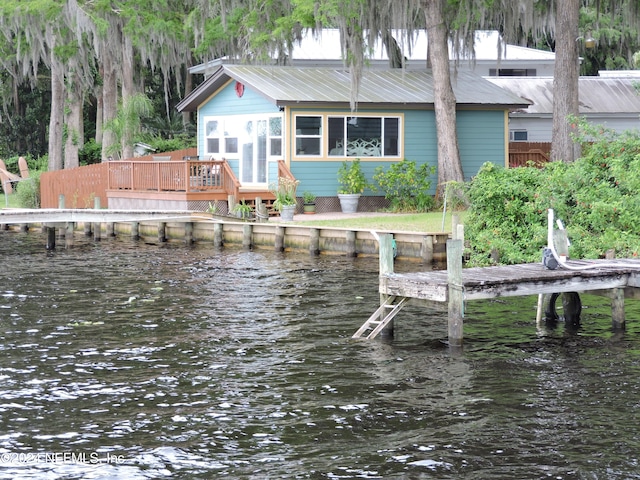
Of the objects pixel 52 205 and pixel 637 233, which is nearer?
A: pixel 637 233

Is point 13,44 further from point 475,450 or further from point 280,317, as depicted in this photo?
point 475,450

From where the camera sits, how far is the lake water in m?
10.1

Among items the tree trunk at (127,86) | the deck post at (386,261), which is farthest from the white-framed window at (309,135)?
the deck post at (386,261)

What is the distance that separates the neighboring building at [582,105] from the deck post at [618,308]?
26.1 metres

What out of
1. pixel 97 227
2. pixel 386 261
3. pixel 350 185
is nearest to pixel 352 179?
pixel 350 185

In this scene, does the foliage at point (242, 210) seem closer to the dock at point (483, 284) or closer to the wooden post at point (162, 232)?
the wooden post at point (162, 232)

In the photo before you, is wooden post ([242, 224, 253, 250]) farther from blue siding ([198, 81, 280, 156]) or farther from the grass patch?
blue siding ([198, 81, 280, 156])

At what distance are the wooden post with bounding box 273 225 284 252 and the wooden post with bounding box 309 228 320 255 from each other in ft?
3.09

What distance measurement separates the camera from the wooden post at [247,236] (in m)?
28.0

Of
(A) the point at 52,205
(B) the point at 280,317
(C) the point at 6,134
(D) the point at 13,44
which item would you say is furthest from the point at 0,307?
(C) the point at 6,134

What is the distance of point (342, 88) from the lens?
32750mm

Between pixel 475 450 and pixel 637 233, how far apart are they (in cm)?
1010

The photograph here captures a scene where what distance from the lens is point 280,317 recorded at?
57.9 feet

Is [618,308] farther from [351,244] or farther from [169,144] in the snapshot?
[169,144]
